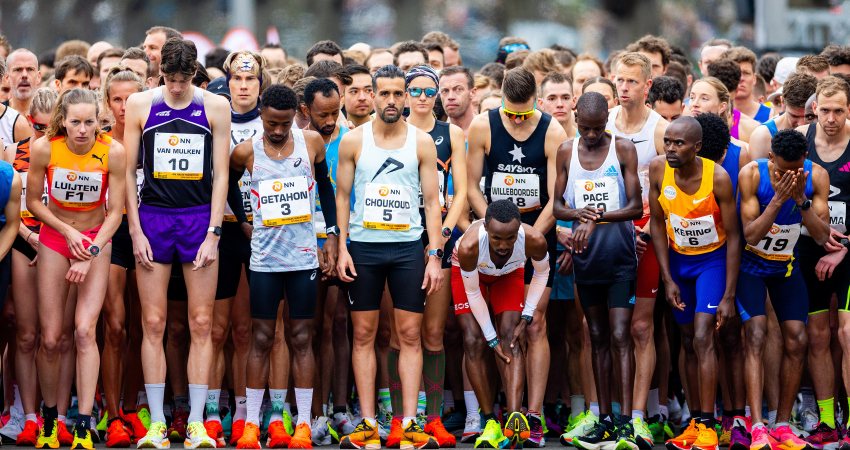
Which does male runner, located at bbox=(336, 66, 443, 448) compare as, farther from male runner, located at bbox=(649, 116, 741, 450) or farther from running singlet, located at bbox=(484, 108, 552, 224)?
male runner, located at bbox=(649, 116, 741, 450)

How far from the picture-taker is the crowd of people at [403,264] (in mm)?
9359

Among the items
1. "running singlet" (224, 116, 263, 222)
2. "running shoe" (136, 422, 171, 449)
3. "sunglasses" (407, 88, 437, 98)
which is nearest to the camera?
"running shoe" (136, 422, 171, 449)

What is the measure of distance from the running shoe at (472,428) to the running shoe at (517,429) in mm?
441

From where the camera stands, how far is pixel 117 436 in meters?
9.38

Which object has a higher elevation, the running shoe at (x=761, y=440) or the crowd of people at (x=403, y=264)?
the crowd of people at (x=403, y=264)

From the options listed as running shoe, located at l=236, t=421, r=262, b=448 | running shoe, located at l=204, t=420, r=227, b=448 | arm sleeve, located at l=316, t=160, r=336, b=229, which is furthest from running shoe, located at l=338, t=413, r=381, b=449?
arm sleeve, located at l=316, t=160, r=336, b=229

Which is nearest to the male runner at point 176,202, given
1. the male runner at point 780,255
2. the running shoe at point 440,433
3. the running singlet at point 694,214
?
the running shoe at point 440,433

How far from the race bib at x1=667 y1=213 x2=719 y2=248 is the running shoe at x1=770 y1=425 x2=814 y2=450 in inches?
50.9

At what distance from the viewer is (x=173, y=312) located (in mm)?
9883

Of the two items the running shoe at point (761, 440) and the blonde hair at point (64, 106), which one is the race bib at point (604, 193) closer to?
the running shoe at point (761, 440)

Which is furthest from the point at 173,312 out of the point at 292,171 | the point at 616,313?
the point at 616,313

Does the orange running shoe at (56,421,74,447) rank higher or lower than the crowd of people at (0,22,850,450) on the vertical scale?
lower

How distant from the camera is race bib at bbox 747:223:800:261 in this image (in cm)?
936

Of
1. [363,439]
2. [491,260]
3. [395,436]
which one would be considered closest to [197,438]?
[363,439]
